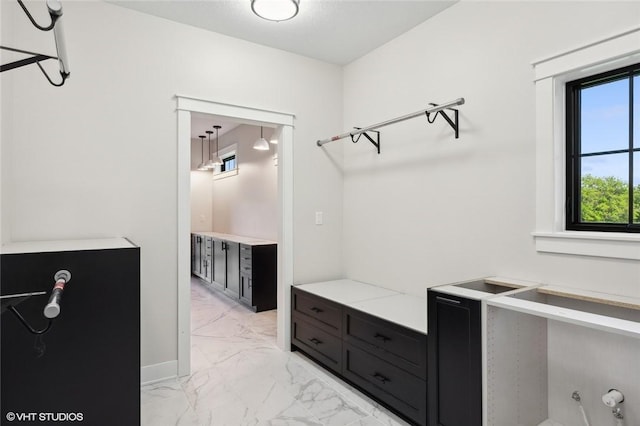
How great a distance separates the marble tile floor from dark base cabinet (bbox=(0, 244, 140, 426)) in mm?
581

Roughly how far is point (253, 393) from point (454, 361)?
1.42m

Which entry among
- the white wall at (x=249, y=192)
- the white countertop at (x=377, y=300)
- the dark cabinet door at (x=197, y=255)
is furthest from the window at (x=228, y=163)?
the white countertop at (x=377, y=300)

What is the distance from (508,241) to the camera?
2.28m

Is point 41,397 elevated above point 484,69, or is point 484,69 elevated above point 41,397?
point 484,69

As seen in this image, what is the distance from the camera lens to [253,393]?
2582 millimetres

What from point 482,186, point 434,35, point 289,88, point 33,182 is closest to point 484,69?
point 434,35

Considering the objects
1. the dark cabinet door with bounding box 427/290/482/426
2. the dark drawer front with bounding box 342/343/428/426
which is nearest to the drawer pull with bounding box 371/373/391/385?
the dark drawer front with bounding box 342/343/428/426

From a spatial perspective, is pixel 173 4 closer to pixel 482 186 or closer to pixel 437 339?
pixel 482 186

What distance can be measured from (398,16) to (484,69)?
2.69 ft

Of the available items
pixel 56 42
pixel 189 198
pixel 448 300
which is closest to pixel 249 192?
pixel 189 198

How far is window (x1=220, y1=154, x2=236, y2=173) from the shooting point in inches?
264

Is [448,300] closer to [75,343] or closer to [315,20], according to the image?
[75,343]

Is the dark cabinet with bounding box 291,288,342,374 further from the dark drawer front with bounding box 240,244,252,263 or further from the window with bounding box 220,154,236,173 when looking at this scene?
the window with bounding box 220,154,236,173

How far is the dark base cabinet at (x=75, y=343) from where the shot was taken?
1626 millimetres
